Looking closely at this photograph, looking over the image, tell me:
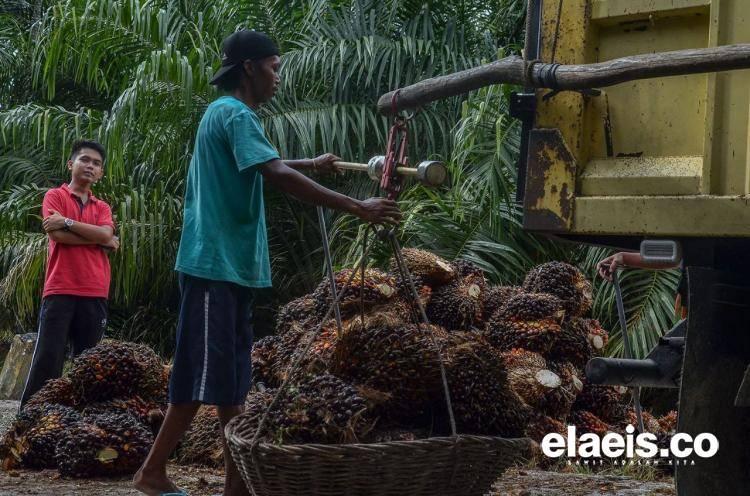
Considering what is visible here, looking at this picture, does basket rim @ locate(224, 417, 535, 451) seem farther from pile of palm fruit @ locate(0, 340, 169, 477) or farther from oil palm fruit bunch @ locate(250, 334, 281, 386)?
oil palm fruit bunch @ locate(250, 334, 281, 386)

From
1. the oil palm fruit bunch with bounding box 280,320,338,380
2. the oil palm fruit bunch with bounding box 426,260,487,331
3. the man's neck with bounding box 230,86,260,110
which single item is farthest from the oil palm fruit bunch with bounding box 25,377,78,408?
the man's neck with bounding box 230,86,260,110

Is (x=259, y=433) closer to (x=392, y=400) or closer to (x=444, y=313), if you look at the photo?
(x=392, y=400)

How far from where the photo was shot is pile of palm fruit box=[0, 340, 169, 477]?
17.3 feet

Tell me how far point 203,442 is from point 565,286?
223 cm

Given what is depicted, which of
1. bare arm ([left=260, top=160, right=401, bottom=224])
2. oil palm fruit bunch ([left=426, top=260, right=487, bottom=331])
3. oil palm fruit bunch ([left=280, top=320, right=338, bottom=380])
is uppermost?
bare arm ([left=260, top=160, right=401, bottom=224])

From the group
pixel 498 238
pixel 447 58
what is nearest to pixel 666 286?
pixel 498 238

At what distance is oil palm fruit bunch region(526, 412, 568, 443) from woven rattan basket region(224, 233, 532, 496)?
2.08 meters

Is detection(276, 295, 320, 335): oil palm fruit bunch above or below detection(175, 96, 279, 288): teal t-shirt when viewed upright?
below

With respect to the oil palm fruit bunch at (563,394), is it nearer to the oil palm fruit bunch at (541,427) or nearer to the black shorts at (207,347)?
the oil palm fruit bunch at (541,427)

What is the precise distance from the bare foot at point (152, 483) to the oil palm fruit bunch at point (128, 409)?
158cm

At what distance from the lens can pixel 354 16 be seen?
10.6m

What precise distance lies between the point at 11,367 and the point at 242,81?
641 centimetres

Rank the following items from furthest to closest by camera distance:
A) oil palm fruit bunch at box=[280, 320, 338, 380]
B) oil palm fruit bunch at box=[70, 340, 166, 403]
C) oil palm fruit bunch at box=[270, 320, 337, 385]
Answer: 1. oil palm fruit bunch at box=[70, 340, 166, 403]
2. oil palm fruit bunch at box=[270, 320, 337, 385]
3. oil palm fruit bunch at box=[280, 320, 338, 380]

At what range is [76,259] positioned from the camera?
654 centimetres
